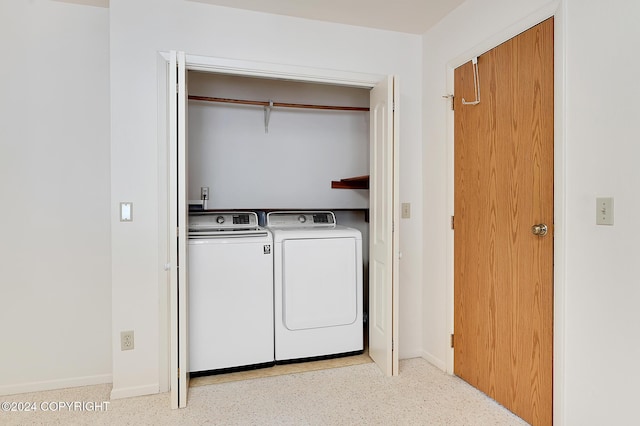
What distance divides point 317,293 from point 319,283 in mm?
73

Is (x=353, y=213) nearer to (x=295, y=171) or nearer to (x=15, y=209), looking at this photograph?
(x=295, y=171)

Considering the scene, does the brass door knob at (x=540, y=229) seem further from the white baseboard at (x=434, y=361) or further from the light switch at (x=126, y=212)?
the light switch at (x=126, y=212)

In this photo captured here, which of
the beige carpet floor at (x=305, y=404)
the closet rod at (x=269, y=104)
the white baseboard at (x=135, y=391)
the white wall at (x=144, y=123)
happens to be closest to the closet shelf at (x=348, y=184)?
the closet rod at (x=269, y=104)

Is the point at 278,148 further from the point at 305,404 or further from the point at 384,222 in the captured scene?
the point at 305,404

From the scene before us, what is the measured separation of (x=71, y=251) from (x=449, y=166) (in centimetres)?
250

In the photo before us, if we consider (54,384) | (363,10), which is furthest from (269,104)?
(54,384)

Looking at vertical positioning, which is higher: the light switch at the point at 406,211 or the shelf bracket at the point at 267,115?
the shelf bracket at the point at 267,115

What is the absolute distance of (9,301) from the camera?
221 cm

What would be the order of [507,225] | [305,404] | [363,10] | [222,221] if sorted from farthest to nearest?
[222,221]
[363,10]
[305,404]
[507,225]
